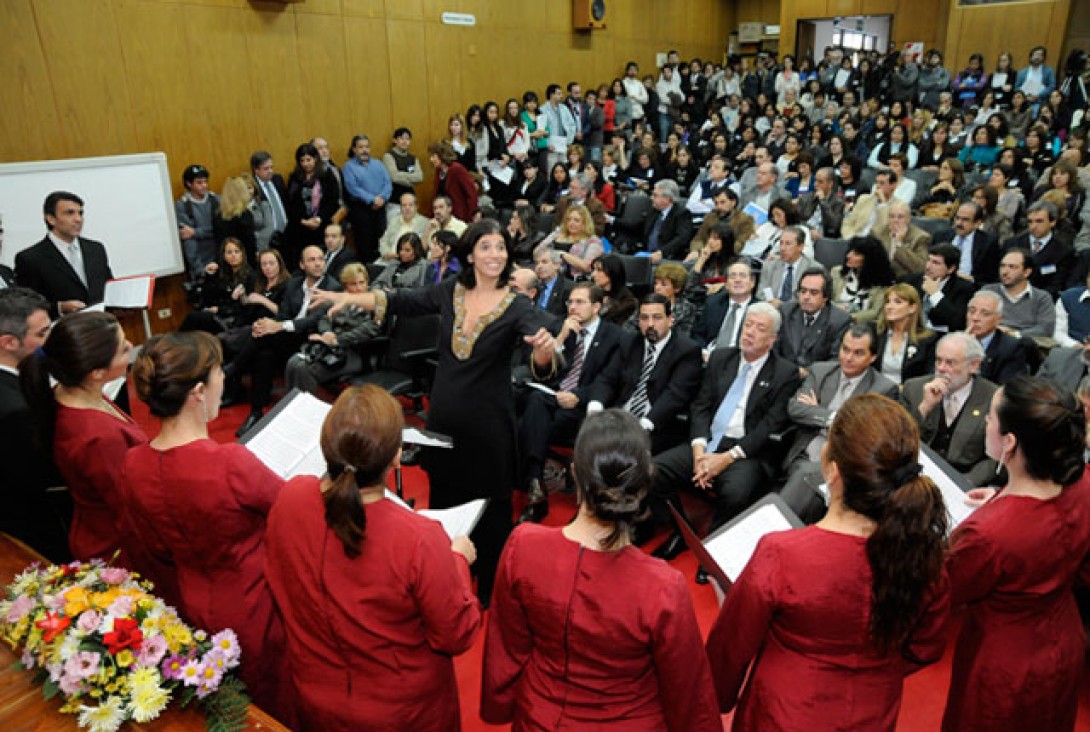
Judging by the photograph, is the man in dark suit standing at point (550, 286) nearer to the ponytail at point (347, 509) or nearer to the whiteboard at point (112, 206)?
the whiteboard at point (112, 206)

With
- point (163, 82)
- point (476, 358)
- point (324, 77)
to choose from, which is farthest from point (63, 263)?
point (324, 77)

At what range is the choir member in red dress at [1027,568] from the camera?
168 centimetres

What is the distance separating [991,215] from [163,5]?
25.1 ft

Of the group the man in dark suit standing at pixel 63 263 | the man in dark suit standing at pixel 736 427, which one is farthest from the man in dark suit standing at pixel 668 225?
the man in dark suit standing at pixel 63 263

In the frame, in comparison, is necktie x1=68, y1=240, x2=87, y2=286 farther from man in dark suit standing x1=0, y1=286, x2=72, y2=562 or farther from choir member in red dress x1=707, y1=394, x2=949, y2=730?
choir member in red dress x1=707, y1=394, x2=949, y2=730

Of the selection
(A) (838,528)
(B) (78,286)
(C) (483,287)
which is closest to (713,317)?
(C) (483,287)

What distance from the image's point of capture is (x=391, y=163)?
844cm

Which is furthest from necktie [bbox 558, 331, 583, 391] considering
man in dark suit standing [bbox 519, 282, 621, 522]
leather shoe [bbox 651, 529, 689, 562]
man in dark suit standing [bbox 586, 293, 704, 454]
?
leather shoe [bbox 651, 529, 689, 562]

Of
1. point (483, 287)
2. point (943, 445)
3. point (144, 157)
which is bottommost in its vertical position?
point (943, 445)

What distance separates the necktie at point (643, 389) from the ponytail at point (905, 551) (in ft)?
8.36

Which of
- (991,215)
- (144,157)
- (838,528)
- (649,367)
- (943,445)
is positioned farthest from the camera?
(144,157)

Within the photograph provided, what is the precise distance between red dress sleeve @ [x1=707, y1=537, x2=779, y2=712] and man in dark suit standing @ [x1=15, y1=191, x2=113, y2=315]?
4.32m

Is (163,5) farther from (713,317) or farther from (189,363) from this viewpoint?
(189,363)

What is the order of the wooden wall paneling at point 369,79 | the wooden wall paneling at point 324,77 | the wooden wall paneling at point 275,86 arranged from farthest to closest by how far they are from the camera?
the wooden wall paneling at point 369,79
the wooden wall paneling at point 324,77
the wooden wall paneling at point 275,86
